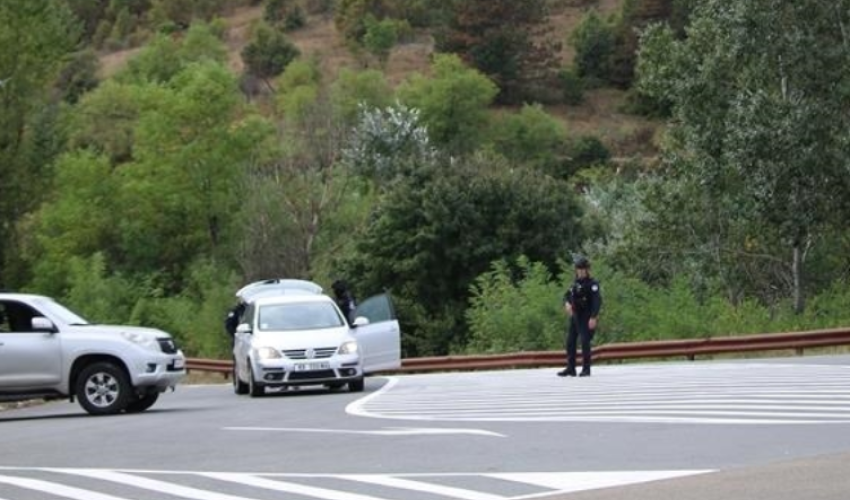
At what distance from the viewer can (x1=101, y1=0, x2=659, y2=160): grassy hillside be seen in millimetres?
116188

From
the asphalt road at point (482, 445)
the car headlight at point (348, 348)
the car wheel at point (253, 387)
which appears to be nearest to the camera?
the asphalt road at point (482, 445)

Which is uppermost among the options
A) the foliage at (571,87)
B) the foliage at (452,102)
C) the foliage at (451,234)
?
the foliage at (571,87)

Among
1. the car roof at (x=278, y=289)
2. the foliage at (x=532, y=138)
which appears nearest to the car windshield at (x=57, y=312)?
the car roof at (x=278, y=289)

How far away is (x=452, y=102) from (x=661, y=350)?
3075 inches

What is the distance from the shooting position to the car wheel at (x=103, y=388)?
24.3 meters

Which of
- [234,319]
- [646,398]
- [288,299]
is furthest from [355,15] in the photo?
[646,398]

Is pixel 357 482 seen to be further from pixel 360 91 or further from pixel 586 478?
pixel 360 91

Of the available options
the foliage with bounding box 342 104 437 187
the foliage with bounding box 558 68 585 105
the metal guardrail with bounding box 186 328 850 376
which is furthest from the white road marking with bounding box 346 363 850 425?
the foliage with bounding box 558 68 585 105

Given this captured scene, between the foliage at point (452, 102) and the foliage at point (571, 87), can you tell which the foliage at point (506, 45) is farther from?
the foliage at point (452, 102)

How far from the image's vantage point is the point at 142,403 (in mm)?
25406

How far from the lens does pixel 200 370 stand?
4825cm

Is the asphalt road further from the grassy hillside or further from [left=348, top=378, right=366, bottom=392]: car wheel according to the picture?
the grassy hillside

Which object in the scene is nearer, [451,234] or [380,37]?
[451,234]

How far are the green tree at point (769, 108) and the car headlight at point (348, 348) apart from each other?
64.2 feet
